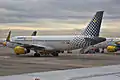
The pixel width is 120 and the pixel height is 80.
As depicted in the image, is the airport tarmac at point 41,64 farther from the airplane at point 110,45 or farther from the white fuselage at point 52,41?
the airplane at point 110,45

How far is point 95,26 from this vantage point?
3469 cm

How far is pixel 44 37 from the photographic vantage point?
3634 centimetres

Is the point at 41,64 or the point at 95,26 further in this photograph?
the point at 95,26

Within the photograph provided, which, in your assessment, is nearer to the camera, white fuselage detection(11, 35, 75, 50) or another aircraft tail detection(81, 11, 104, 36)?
white fuselage detection(11, 35, 75, 50)

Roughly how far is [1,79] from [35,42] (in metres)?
32.1

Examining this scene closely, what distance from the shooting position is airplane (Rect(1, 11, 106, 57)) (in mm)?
33688

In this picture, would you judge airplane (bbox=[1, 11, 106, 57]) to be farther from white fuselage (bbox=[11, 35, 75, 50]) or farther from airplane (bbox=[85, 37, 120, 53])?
airplane (bbox=[85, 37, 120, 53])

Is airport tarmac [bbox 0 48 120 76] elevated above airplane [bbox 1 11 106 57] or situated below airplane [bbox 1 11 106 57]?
below

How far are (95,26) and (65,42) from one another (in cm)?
512

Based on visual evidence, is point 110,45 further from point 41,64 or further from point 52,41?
point 41,64

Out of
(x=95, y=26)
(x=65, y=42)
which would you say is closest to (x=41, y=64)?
(x=65, y=42)

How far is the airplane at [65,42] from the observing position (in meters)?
33.7

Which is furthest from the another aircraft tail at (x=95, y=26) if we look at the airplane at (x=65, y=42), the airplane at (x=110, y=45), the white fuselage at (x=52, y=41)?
the airplane at (x=110, y=45)

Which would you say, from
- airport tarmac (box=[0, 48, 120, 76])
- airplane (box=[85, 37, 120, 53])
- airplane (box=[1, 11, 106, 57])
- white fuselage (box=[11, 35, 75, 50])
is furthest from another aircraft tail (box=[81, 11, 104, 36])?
airplane (box=[85, 37, 120, 53])
